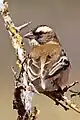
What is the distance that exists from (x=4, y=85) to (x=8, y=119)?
0.17m

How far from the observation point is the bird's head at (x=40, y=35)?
0.76 m

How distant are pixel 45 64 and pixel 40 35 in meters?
0.12

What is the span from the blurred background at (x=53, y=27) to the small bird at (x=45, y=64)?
0.72m

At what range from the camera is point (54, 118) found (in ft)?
5.31

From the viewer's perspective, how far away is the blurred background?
1.61 m

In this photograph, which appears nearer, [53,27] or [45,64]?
[45,64]

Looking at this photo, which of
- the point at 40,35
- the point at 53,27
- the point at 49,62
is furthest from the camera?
the point at 53,27

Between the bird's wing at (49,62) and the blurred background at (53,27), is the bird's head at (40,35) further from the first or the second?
the blurred background at (53,27)

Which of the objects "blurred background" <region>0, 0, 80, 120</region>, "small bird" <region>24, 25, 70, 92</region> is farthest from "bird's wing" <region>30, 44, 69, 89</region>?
"blurred background" <region>0, 0, 80, 120</region>

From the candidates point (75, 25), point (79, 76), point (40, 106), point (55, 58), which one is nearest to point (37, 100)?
point (40, 106)

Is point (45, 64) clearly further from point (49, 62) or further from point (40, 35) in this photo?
point (40, 35)

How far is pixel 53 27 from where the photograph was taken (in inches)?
74.6

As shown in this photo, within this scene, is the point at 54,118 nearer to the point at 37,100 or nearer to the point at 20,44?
the point at 37,100

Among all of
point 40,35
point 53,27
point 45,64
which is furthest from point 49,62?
point 53,27
